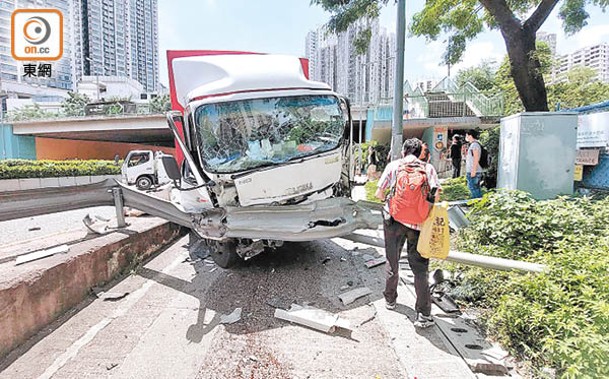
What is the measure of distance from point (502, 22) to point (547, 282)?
29.6ft

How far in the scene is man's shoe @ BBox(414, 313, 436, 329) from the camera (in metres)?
3.37

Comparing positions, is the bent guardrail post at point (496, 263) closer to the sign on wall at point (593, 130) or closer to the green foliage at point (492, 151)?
the sign on wall at point (593, 130)

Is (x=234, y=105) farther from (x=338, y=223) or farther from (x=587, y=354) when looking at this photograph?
(x=587, y=354)

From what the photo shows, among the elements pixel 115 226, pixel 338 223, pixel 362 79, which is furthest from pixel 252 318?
pixel 362 79

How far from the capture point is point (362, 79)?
3089cm

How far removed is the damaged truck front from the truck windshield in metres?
0.01

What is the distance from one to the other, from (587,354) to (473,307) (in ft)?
4.96

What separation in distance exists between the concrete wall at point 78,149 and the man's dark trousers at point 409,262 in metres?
25.6

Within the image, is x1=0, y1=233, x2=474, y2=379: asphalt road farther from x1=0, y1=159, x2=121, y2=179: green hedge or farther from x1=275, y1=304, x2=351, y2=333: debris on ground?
x1=0, y1=159, x2=121, y2=179: green hedge

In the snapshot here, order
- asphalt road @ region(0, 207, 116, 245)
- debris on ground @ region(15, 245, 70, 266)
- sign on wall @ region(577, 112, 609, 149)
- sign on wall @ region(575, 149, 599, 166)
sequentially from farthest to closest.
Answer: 1. asphalt road @ region(0, 207, 116, 245)
2. sign on wall @ region(575, 149, 599, 166)
3. sign on wall @ region(577, 112, 609, 149)
4. debris on ground @ region(15, 245, 70, 266)

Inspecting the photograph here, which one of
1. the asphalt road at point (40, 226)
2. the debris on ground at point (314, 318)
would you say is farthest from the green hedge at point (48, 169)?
the debris on ground at point (314, 318)

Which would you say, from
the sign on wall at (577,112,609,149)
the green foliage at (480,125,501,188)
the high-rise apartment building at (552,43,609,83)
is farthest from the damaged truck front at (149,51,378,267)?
the high-rise apartment building at (552,43,609,83)

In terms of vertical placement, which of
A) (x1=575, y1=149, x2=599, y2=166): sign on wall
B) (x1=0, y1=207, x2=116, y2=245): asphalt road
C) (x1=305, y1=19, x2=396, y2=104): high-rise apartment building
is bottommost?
(x1=0, y1=207, x2=116, y2=245): asphalt road

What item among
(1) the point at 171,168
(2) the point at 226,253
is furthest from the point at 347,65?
(2) the point at 226,253
